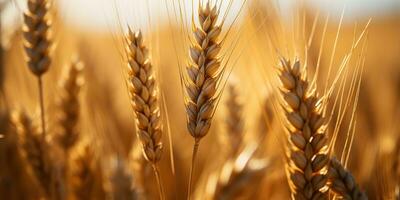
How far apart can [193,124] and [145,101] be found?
163mm

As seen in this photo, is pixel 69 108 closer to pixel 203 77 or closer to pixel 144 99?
pixel 144 99

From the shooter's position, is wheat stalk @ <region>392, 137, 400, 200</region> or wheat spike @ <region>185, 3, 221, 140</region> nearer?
wheat spike @ <region>185, 3, 221, 140</region>

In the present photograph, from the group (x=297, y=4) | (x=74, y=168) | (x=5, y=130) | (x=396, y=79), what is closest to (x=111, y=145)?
(x=74, y=168)

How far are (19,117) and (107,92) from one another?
1151 millimetres

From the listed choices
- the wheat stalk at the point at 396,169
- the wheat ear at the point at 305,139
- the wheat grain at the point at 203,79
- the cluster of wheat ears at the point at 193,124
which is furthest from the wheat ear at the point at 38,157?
the wheat stalk at the point at 396,169

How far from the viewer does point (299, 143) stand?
1379 millimetres

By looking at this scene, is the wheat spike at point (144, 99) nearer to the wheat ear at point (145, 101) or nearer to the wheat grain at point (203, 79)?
the wheat ear at point (145, 101)

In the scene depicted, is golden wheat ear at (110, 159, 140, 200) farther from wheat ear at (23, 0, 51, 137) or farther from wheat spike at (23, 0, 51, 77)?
wheat spike at (23, 0, 51, 77)

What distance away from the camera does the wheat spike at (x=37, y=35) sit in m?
1.76

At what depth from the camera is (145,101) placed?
1434mm

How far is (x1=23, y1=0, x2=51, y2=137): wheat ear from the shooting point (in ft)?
5.79

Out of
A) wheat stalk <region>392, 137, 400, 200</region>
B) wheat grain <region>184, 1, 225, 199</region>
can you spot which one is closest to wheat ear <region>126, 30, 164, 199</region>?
wheat grain <region>184, 1, 225, 199</region>

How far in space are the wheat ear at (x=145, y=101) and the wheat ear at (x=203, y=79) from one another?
10 cm

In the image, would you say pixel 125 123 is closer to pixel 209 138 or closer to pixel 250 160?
pixel 209 138
